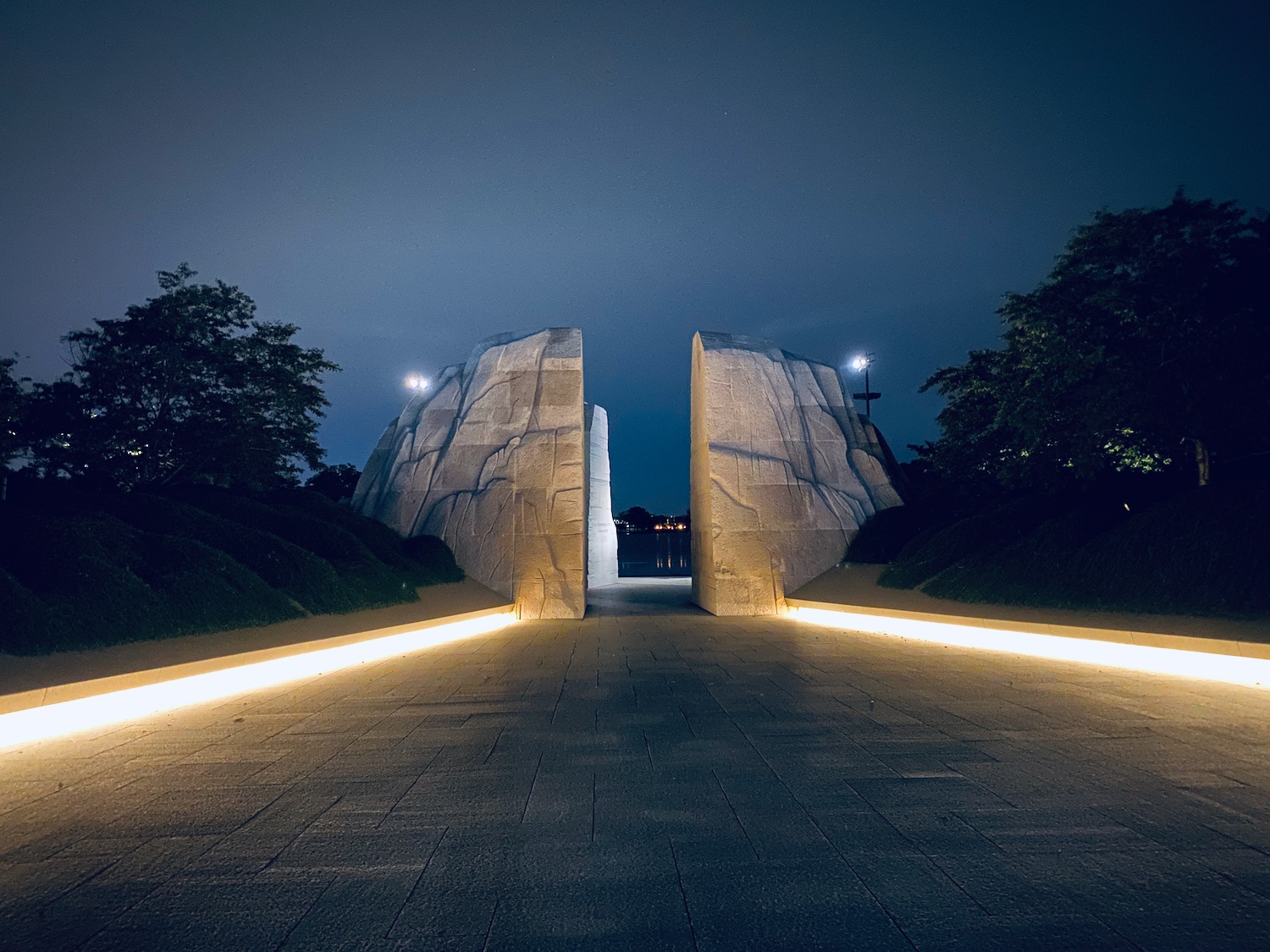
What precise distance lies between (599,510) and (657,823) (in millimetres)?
30357

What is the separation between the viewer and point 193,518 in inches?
567

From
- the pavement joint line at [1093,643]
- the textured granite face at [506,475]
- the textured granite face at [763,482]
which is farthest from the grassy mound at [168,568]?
the pavement joint line at [1093,643]

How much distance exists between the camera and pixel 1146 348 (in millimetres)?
14781

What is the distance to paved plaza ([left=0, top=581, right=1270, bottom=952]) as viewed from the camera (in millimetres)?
3055

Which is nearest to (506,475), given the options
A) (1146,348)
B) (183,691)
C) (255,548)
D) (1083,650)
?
(255,548)

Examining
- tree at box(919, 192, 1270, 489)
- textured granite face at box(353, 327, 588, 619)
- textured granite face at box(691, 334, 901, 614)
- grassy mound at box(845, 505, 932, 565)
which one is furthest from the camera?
grassy mound at box(845, 505, 932, 565)

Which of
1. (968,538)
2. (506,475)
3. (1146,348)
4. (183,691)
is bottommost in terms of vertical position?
(183,691)

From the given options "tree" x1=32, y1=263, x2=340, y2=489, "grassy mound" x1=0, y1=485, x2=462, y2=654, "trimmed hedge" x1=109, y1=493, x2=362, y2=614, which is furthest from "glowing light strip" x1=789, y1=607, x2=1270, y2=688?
"tree" x1=32, y1=263, x2=340, y2=489

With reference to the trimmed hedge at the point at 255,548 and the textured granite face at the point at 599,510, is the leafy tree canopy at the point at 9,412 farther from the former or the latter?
the textured granite face at the point at 599,510

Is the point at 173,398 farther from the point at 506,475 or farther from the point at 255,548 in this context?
the point at 506,475

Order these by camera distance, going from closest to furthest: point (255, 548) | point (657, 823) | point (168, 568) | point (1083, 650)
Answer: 1. point (657, 823)
2. point (1083, 650)
3. point (168, 568)
4. point (255, 548)

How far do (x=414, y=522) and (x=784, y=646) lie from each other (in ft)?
45.2

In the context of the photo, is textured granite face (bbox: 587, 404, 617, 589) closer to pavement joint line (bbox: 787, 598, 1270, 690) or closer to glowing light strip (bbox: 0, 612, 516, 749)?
pavement joint line (bbox: 787, 598, 1270, 690)

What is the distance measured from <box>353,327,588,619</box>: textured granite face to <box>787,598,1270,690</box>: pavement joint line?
849cm
